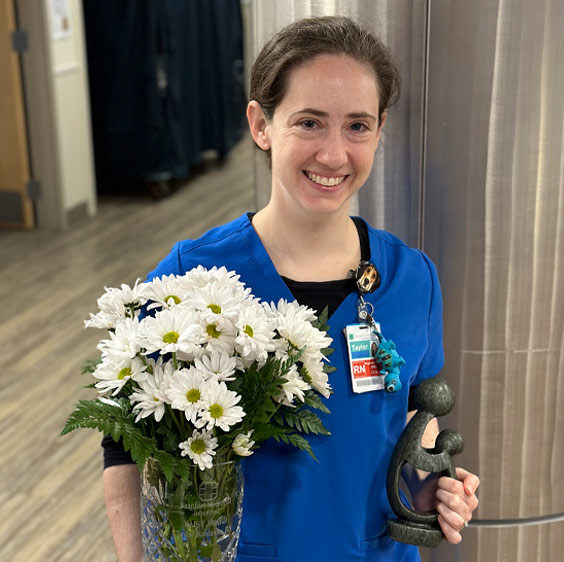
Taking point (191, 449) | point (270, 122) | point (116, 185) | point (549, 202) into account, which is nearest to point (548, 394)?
point (549, 202)

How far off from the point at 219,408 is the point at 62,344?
3.43 meters

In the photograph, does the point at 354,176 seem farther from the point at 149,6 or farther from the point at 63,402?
the point at 149,6

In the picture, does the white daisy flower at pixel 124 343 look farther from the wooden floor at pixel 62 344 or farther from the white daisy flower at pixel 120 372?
the wooden floor at pixel 62 344

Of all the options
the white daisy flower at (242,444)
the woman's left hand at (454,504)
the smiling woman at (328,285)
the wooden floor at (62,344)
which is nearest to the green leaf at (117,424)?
the white daisy flower at (242,444)

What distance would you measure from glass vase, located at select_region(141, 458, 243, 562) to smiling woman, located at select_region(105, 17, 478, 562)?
0.15 m

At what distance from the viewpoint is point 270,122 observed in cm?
142

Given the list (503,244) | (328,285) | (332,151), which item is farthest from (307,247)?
(503,244)

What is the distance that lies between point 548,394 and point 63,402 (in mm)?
2427

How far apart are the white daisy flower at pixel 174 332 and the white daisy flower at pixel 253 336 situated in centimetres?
5

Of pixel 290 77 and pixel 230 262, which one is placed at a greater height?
pixel 290 77

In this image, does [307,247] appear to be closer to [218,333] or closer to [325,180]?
[325,180]

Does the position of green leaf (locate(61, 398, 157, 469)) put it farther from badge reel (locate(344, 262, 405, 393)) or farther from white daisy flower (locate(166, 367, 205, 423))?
badge reel (locate(344, 262, 405, 393))

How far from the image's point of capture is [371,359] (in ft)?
4.53

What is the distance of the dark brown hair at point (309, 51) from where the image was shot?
1363mm
